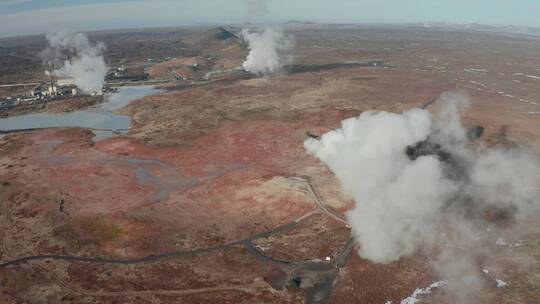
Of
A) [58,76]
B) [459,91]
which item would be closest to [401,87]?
[459,91]

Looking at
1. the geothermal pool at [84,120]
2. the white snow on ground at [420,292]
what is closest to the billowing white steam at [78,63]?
the geothermal pool at [84,120]

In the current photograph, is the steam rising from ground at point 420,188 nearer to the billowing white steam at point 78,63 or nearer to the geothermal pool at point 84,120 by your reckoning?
the geothermal pool at point 84,120

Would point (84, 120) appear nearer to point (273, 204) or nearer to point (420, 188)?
point (273, 204)

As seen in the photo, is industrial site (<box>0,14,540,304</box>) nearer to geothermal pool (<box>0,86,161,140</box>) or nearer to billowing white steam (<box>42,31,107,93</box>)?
geothermal pool (<box>0,86,161,140</box>)

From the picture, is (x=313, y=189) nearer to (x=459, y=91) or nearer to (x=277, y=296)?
(x=277, y=296)

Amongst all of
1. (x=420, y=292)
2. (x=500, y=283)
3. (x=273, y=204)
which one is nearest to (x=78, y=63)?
(x=273, y=204)

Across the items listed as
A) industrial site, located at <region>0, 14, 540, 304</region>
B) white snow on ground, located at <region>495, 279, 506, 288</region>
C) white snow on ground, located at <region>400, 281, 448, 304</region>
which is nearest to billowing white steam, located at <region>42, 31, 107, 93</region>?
industrial site, located at <region>0, 14, 540, 304</region>
